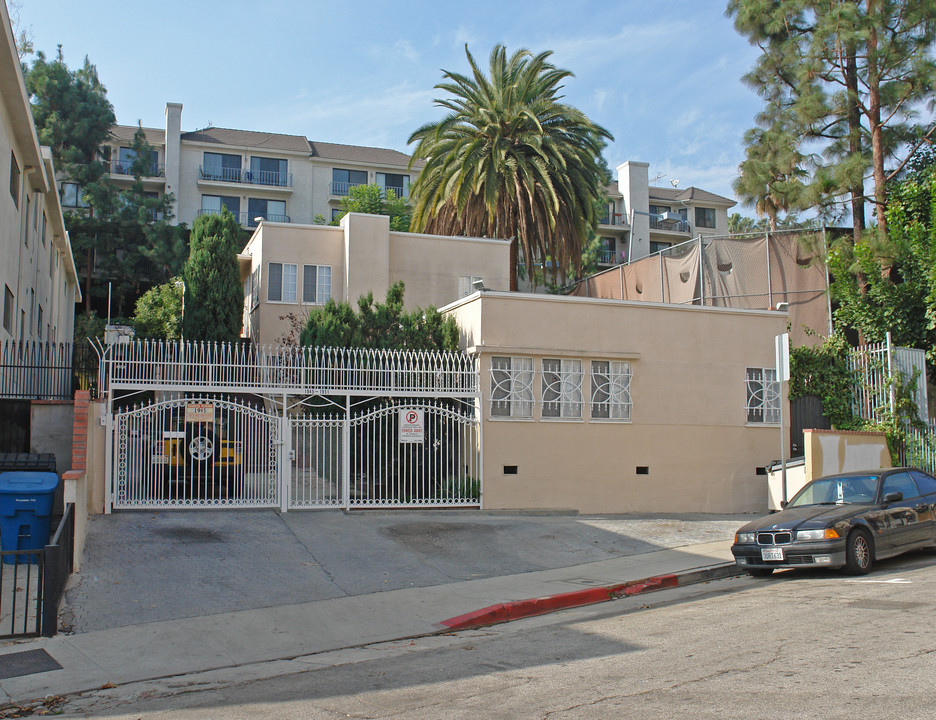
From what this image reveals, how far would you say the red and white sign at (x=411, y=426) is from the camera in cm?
1445

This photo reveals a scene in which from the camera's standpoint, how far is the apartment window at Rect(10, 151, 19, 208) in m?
18.1

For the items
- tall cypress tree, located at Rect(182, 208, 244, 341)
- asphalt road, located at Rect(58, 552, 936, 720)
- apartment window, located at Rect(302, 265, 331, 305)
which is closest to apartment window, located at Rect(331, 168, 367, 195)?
tall cypress tree, located at Rect(182, 208, 244, 341)

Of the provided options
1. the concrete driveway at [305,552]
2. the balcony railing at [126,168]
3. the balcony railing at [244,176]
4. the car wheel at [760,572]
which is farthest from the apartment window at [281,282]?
the balcony railing at [126,168]

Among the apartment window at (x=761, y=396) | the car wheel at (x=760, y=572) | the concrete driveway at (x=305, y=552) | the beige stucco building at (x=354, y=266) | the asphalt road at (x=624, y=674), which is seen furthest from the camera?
the beige stucco building at (x=354, y=266)

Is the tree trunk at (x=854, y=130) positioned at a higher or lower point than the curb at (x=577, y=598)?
higher

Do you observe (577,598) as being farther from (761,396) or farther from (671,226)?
(671,226)

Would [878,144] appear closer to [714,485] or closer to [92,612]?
[714,485]

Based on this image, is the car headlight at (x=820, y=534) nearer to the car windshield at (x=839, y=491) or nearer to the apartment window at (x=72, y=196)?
the car windshield at (x=839, y=491)

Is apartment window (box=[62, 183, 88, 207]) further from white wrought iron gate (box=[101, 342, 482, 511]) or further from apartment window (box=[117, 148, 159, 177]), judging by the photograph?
white wrought iron gate (box=[101, 342, 482, 511])

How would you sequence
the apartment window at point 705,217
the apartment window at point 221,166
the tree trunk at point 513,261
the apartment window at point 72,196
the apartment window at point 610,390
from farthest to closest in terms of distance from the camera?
the apartment window at point 705,217 < the apartment window at point 221,166 < the apartment window at point 72,196 < the tree trunk at point 513,261 < the apartment window at point 610,390

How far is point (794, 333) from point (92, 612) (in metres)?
19.1

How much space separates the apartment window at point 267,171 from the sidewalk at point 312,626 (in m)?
42.9

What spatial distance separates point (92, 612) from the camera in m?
8.67

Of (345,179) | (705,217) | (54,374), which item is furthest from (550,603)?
(705,217)
